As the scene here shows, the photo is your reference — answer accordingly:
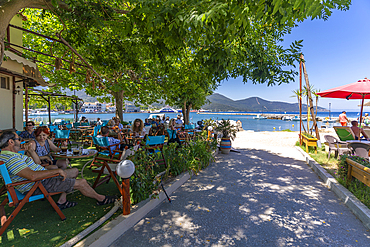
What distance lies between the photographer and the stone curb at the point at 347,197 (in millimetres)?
2637

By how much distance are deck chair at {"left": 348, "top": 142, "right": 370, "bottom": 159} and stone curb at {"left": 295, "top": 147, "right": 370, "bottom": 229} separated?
987 millimetres

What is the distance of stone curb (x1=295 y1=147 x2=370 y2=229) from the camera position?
8.65 feet

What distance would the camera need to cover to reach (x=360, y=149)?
4730 mm

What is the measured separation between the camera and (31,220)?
2457 millimetres

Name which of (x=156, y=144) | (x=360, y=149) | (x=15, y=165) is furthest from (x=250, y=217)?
(x=360, y=149)

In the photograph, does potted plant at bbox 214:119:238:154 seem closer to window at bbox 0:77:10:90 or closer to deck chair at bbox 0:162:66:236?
deck chair at bbox 0:162:66:236

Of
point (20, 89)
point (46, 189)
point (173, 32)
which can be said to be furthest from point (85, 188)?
point (20, 89)

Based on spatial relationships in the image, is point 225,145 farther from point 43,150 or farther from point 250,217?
point 43,150

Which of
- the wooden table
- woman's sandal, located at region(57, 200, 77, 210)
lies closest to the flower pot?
the wooden table

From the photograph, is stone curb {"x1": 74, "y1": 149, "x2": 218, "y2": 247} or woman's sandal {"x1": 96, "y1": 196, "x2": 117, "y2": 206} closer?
stone curb {"x1": 74, "y1": 149, "x2": 218, "y2": 247}

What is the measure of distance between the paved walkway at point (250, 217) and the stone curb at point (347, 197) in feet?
0.30

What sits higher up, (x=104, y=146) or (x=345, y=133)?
(x=345, y=133)

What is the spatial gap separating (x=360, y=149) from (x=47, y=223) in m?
6.77

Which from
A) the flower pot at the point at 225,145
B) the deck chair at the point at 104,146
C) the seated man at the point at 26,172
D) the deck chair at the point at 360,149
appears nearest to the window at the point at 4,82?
the deck chair at the point at 104,146
